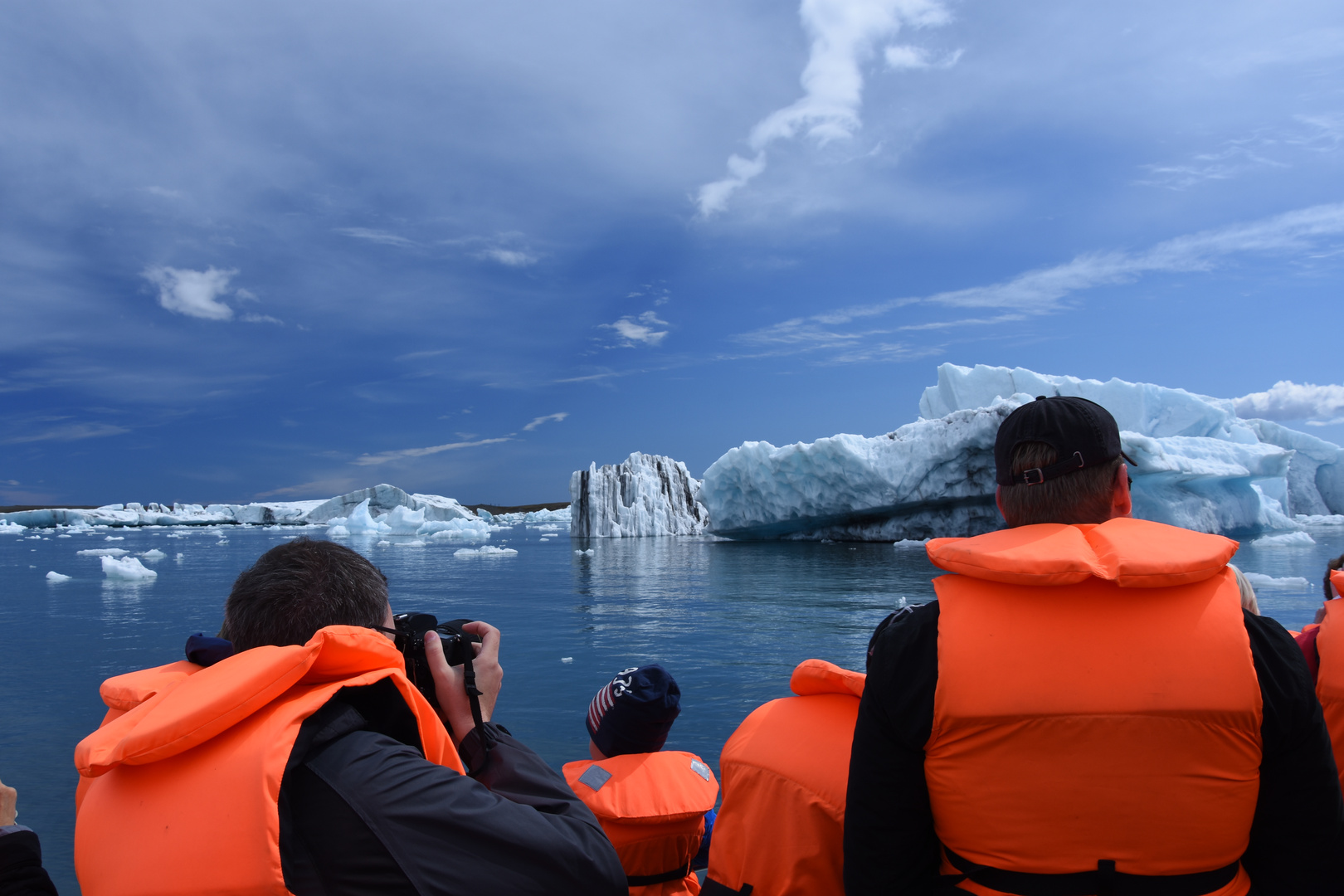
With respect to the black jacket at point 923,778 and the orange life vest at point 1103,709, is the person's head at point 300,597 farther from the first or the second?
the orange life vest at point 1103,709

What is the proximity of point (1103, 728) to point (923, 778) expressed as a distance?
0.94 ft

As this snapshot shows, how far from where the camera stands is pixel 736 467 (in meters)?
29.7

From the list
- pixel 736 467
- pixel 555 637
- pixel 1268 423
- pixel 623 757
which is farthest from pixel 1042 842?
pixel 1268 423

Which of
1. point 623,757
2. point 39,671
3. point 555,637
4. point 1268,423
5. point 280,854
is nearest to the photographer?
point 280,854

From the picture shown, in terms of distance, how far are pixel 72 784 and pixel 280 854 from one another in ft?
19.0

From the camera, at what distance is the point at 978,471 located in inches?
957

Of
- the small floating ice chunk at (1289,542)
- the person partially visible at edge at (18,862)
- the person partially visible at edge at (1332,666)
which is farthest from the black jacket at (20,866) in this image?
the small floating ice chunk at (1289,542)

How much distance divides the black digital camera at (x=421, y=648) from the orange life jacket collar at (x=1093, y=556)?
0.88m

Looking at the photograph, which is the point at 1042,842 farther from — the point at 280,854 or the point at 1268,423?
the point at 1268,423

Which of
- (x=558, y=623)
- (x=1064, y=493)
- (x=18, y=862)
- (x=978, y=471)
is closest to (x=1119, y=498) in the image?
(x=1064, y=493)

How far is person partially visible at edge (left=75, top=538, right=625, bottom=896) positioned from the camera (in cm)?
99

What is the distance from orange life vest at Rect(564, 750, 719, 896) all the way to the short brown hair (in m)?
1.36

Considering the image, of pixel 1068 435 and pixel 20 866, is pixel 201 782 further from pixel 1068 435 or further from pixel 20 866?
pixel 1068 435

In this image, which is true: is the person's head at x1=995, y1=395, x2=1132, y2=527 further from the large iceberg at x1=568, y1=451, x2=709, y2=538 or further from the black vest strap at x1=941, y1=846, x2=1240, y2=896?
the large iceberg at x1=568, y1=451, x2=709, y2=538
